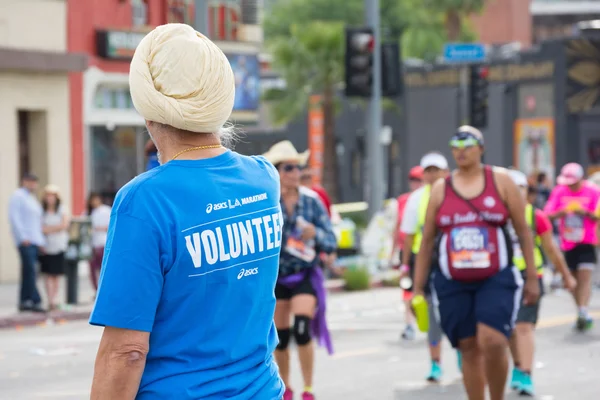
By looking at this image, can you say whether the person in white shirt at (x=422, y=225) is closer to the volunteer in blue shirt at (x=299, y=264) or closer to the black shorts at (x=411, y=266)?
the black shorts at (x=411, y=266)

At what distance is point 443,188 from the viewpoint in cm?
752

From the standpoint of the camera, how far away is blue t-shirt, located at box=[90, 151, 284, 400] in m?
2.76

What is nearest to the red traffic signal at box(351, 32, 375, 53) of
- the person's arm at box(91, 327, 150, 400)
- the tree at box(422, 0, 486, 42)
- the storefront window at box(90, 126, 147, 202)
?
the storefront window at box(90, 126, 147, 202)

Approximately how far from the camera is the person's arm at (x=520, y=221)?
24.2ft

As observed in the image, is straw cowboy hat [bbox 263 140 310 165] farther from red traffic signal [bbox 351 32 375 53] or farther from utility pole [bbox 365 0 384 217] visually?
utility pole [bbox 365 0 384 217]

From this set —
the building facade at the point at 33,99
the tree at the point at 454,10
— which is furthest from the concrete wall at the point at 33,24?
the tree at the point at 454,10

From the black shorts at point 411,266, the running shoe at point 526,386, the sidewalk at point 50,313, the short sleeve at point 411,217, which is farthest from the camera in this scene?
the sidewalk at point 50,313

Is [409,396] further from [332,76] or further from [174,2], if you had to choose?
[332,76]

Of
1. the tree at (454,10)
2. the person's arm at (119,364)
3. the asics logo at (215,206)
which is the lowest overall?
the person's arm at (119,364)

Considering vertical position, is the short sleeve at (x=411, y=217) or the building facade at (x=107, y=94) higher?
the building facade at (x=107, y=94)

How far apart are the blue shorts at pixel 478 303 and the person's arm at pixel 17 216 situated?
9480mm

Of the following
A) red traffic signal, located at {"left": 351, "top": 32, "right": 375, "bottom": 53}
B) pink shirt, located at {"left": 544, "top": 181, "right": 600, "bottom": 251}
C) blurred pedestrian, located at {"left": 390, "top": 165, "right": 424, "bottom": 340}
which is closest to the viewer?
blurred pedestrian, located at {"left": 390, "top": 165, "right": 424, "bottom": 340}

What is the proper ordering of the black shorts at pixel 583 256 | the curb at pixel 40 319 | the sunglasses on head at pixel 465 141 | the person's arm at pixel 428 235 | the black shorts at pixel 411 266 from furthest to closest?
1. the curb at pixel 40 319
2. the black shorts at pixel 583 256
3. the black shorts at pixel 411 266
4. the sunglasses on head at pixel 465 141
5. the person's arm at pixel 428 235

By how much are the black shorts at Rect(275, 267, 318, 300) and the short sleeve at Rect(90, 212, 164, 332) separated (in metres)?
5.92
